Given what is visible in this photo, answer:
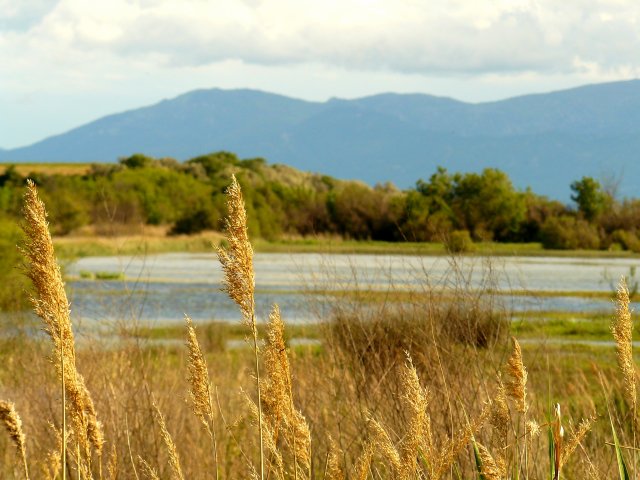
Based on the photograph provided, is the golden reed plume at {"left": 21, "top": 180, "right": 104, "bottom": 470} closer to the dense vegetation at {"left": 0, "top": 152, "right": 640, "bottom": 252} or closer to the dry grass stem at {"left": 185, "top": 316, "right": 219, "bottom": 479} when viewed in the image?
the dry grass stem at {"left": 185, "top": 316, "right": 219, "bottom": 479}

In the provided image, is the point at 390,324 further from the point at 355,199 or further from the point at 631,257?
the point at 355,199

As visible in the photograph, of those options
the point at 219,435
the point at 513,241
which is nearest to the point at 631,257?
the point at 513,241

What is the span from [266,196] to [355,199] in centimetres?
1200

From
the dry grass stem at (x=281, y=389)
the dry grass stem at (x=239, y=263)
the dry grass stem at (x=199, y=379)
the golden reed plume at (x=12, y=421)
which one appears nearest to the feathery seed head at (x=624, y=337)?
the dry grass stem at (x=281, y=389)

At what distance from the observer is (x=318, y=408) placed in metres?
6.35

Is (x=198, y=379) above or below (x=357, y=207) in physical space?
below

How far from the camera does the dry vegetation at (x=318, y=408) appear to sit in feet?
7.59

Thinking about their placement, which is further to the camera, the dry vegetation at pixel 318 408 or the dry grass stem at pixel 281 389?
the dry grass stem at pixel 281 389

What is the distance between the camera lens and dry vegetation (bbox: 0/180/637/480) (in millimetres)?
2312

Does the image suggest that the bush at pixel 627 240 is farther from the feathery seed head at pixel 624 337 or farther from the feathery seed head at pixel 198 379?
the feathery seed head at pixel 198 379

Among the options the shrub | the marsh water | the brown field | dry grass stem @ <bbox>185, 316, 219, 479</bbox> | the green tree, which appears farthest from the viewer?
the brown field

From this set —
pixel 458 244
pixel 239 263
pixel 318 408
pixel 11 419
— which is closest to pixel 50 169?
pixel 458 244

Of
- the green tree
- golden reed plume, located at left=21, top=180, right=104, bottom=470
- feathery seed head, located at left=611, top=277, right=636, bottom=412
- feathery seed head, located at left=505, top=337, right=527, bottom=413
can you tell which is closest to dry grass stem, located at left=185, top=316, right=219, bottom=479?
golden reed plume, located at left=21, top=180, right=104, bottom=470

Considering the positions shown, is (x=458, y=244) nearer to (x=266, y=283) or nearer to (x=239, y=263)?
(x=239, y=263)
